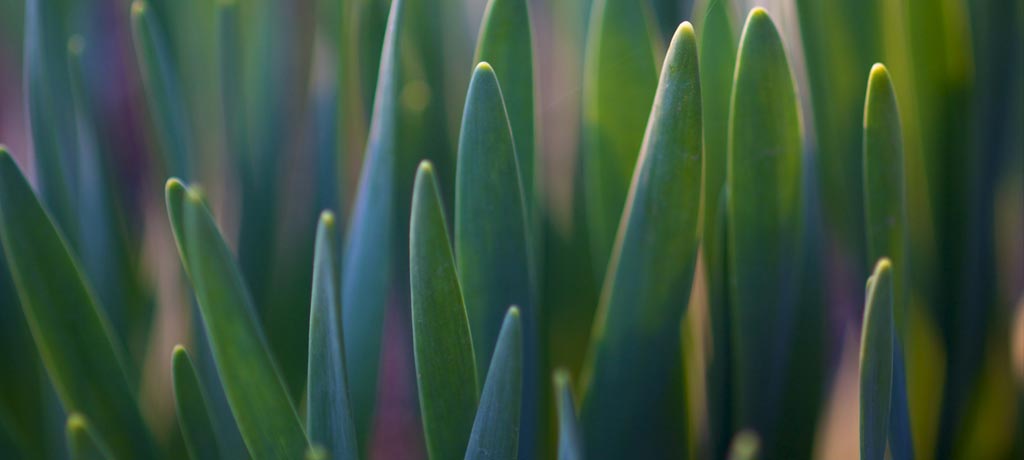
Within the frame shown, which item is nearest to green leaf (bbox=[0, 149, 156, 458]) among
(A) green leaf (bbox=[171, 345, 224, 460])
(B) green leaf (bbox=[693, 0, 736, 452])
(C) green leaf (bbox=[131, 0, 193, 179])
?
(A) green leaf (bbox=[171, 345, 224, 460])

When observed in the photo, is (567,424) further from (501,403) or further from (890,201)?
(890,201)

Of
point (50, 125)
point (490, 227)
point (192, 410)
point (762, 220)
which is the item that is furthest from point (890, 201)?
point (50, 125)

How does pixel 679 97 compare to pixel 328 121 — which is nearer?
pixel 679 97

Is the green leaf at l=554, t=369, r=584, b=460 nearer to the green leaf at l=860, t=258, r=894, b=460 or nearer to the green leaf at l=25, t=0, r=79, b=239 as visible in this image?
the green leaf at l=860, t=258, r=894, b=460

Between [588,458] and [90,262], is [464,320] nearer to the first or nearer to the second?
[588,458]

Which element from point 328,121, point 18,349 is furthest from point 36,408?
point 328,121
